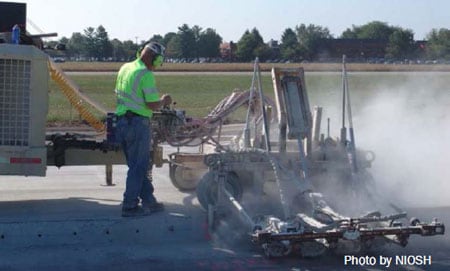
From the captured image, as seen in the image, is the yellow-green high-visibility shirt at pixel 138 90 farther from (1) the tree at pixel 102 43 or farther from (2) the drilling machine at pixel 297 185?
(1) the tree at pixel 102 43

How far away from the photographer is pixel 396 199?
31.1 ft

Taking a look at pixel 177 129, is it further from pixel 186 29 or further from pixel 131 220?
pixel 186 29

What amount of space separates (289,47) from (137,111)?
34901 mm

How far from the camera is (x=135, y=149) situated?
7.89 metres

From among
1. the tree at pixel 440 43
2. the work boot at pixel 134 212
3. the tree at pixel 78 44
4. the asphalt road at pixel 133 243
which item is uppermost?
the tree at pixel 78 44

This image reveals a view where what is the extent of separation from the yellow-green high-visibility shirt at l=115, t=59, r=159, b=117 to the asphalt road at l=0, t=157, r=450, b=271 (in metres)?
1.13

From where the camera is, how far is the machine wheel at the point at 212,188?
8.30m

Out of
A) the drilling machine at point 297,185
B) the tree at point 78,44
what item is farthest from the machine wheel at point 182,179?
the tree at point 78,44

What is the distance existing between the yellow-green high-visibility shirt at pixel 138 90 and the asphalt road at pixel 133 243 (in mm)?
1133

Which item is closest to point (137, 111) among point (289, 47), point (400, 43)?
point (400, 43)

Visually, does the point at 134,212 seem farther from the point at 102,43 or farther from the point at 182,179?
the point at 102,43

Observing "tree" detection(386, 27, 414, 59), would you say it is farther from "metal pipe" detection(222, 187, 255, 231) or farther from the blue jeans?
the blue jeans

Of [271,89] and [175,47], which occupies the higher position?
[175,47]

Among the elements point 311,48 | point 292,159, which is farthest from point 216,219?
point 311,48
